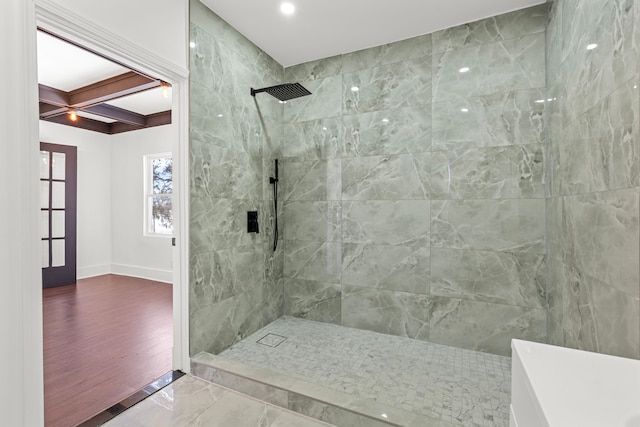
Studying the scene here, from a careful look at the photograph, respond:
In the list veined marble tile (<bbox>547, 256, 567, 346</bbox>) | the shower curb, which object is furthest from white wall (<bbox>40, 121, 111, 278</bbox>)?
veined marble tile (<bbox>547, 256, 567, 346</bbox>)

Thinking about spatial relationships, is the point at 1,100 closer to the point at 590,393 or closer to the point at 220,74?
the point at 220,74

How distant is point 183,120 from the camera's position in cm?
209

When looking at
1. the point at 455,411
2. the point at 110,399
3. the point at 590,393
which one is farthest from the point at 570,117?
the point at 110,399

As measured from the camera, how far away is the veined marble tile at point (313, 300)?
→ 290 cm

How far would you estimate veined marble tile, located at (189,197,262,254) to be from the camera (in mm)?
2158

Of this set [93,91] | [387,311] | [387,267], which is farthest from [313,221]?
[93,91]

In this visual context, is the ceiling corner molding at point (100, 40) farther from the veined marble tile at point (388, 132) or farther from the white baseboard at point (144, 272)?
the white baseboard at point (144, 272)

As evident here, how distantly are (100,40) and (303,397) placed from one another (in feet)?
7.59

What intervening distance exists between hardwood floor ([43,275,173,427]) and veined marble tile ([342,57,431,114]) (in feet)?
9.08

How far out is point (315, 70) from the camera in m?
3.00

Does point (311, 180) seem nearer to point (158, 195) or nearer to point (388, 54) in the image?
point (388, 54)

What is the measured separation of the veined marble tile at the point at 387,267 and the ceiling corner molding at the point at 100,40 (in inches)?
79.6

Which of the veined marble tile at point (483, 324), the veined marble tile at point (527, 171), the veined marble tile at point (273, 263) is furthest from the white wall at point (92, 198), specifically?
the veined marble tile at point (527, 171)

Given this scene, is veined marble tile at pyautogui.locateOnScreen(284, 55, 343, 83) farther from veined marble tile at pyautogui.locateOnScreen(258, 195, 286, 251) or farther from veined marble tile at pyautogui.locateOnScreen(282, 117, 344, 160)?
veined marble tile at pyautogui.locateOnScreen(258, 195, 286, 251)
